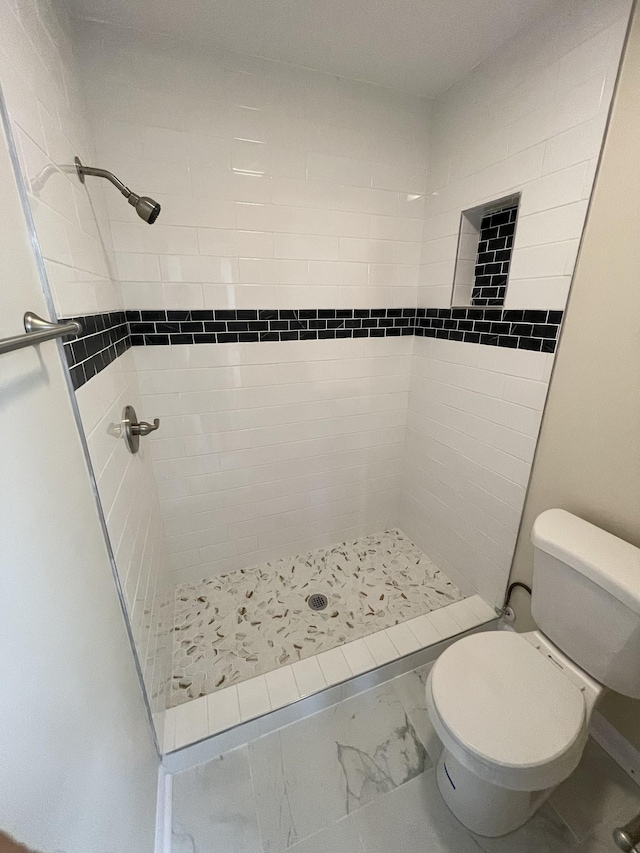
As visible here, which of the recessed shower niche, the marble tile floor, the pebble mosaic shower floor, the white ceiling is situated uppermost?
the white ceiling

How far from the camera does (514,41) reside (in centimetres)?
115

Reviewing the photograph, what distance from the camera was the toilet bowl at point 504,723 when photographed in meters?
0.83

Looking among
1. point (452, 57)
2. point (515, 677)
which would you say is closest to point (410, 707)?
point (515, 677)

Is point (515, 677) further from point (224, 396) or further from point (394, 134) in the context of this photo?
point (394, 134)

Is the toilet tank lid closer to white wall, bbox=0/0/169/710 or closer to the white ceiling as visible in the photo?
white wall, bbox=0/0/169/710

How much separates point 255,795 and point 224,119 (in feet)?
7.58

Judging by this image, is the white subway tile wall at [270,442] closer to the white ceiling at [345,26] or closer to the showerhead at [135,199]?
the showerhead at [135,199]

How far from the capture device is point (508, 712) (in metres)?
0.90

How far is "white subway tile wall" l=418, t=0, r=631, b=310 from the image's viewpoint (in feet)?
3.21

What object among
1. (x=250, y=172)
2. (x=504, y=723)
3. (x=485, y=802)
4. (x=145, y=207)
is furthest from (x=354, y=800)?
(x=250, y=172)

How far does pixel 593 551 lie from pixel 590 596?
0.41 feet

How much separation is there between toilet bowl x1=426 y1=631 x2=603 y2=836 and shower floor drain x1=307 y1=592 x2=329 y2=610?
0.72 metres

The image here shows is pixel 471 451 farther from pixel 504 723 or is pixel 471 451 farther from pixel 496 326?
pixel 504 723

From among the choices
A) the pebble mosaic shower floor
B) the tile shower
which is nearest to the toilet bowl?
the tile shower
